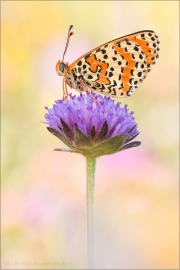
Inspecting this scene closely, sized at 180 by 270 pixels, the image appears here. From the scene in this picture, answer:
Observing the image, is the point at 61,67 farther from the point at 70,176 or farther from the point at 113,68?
the point at 70,176

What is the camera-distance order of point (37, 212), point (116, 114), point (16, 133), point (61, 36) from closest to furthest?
point (116, 114), point (37, 212), point (16, 133), point (61, 36)

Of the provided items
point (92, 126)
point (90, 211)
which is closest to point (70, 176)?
point (92, 126)

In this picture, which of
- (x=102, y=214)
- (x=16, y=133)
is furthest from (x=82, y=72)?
(x=16, y=133)

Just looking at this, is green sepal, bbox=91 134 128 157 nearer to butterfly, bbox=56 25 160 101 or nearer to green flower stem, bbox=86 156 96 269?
green flower stem, bbox=86 156 96 269

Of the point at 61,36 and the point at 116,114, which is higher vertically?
the point at 61,36

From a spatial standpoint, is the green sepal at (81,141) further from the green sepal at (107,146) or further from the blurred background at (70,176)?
the blurred background at (70,176)

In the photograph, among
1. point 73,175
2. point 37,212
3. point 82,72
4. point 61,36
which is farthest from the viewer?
point 61,36

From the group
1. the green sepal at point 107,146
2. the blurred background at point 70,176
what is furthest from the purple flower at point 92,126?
the blurred background at point 70,176

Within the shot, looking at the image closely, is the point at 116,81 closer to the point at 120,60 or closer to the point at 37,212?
the point at 120,60
